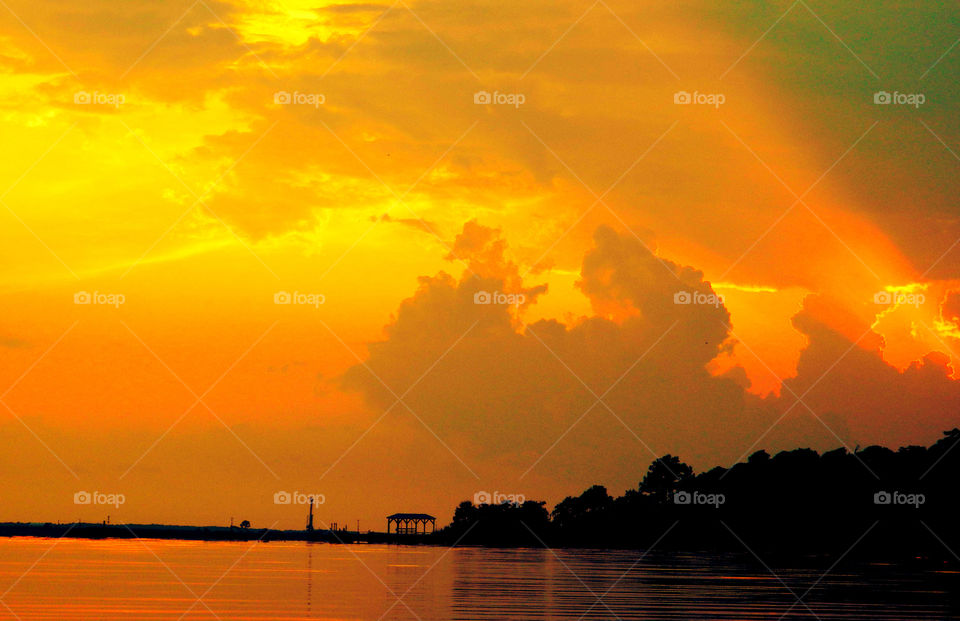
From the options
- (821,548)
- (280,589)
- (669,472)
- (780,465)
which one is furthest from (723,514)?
(280,589)

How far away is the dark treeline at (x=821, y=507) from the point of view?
122 meters

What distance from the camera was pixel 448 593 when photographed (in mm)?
48469

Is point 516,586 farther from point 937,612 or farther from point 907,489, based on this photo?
point 907,489

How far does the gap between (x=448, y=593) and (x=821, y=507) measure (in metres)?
97.8

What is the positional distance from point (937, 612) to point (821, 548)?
299ft

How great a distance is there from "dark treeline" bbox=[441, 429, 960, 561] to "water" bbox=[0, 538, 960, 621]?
52.6 metres

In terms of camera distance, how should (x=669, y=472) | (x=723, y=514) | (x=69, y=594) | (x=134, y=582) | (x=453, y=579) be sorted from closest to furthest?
(x=69, y=594), (x=134, y=582), (x=453, y=579), (x=723, y=514), (x=669, y=472)

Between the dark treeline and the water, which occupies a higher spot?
the dark treeline

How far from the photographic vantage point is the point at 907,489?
5133 inches

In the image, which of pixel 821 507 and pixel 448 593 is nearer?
pixel 448 593

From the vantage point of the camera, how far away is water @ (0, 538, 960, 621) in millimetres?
39219

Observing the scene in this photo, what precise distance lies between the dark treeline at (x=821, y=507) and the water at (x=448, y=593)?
5263cm

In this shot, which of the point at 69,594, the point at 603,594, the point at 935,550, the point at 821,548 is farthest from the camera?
the point at 821,548

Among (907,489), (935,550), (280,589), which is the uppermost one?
(907,489)
